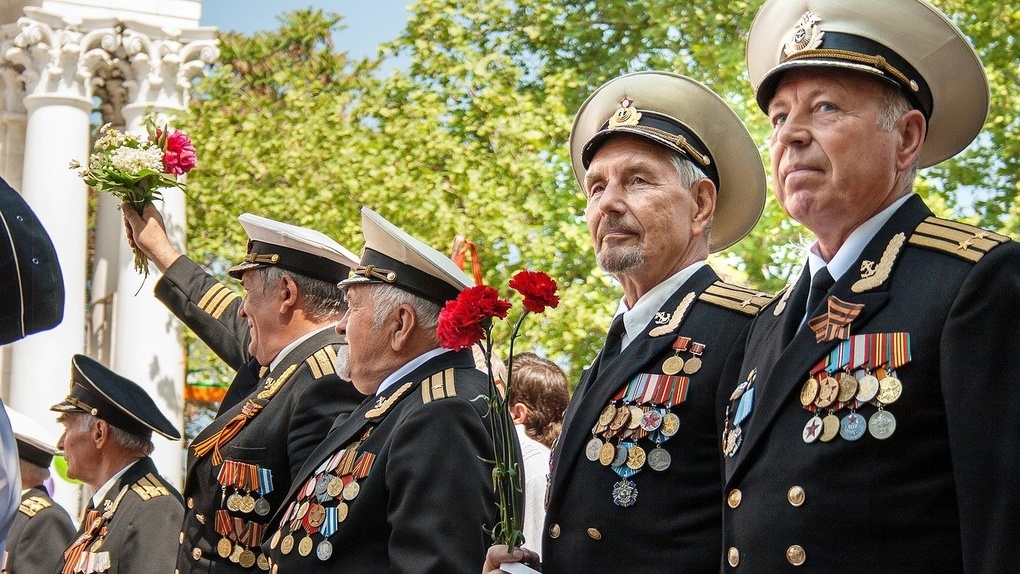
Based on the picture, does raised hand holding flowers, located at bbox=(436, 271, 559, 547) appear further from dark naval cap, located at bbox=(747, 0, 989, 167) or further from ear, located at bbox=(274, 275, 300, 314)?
ear, located at bbox=(274, 275, 300, 314)

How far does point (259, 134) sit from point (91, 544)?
24.6 feet

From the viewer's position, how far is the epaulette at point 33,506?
666 centimetres

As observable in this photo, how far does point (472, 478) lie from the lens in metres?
3.64

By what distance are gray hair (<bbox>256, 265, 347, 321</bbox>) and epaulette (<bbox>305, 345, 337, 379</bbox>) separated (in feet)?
0.89

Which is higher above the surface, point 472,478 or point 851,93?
point 851,93

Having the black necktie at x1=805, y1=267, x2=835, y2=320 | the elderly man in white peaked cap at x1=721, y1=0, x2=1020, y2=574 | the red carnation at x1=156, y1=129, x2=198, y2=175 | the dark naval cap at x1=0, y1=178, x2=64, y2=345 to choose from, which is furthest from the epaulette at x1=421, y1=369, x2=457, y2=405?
the red carnation at x1=156, y1=129, x2=198, y2=175

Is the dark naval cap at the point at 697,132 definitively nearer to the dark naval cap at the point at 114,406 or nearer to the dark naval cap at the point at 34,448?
the dark naval cap at the point at 114,406

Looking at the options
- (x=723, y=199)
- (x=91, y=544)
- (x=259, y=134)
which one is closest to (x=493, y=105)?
(x=259, y=134)

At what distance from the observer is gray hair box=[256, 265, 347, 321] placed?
5.11m

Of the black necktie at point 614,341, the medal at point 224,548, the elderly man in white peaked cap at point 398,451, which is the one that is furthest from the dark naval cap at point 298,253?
the black necktie at point 614,341

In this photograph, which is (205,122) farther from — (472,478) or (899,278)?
(899,278)

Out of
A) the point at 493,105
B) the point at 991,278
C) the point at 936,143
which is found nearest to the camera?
the point at 991,278

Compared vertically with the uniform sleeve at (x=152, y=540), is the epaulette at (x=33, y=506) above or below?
above

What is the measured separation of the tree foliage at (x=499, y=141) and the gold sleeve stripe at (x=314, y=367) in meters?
6.43
